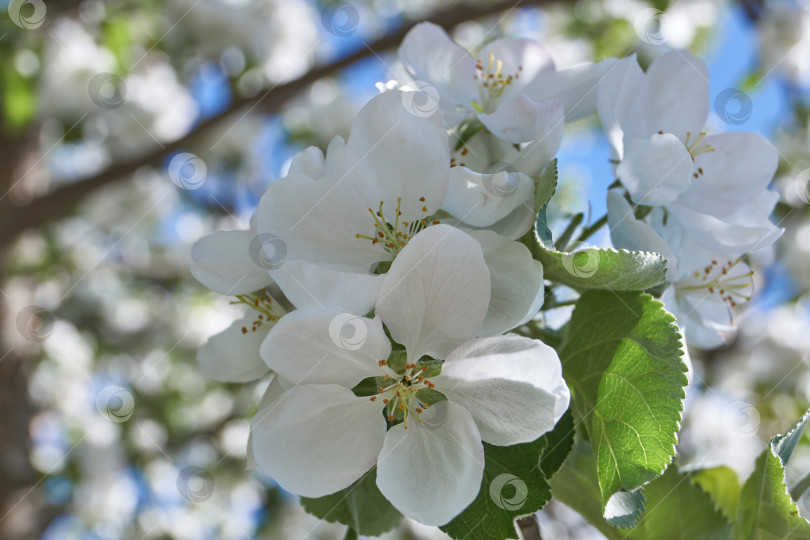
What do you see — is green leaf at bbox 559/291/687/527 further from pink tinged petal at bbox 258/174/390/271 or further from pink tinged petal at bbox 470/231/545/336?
pink tinged petal at bbox 258/174/390/271

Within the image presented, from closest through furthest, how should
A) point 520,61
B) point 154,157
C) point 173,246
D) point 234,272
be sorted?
point 234,272 < point 520,61 < point 154,157 < point 173,246

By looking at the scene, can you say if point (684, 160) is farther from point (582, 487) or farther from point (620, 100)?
point (582, 487)
